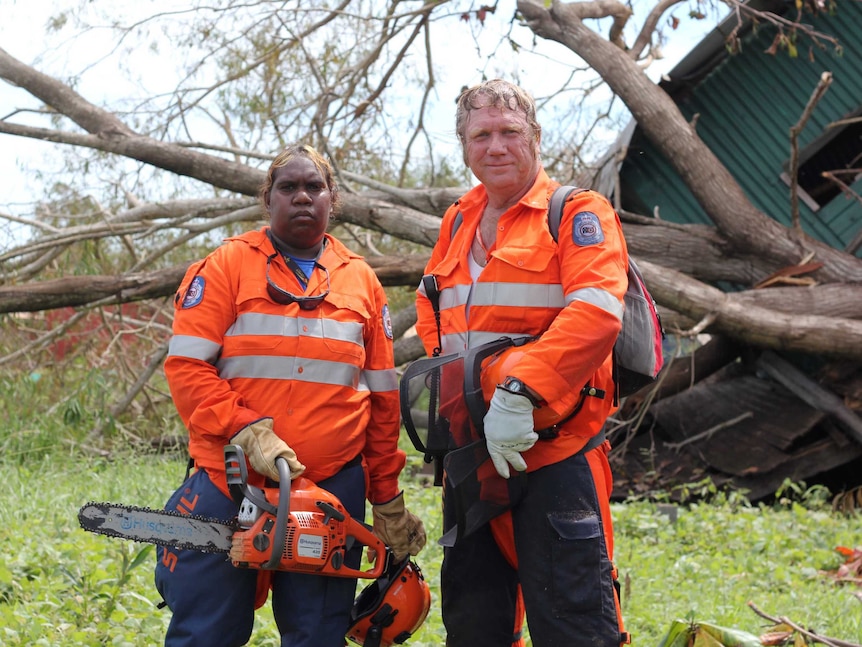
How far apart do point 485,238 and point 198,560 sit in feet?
4.72

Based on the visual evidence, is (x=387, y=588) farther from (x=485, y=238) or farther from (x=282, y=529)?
(x=485, y=238)

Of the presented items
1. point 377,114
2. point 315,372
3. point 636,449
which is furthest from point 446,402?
point 377,114

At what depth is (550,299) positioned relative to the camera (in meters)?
2.98

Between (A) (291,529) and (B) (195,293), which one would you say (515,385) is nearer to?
(A) (291,529)

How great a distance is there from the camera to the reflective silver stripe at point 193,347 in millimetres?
2961

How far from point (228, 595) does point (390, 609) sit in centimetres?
62

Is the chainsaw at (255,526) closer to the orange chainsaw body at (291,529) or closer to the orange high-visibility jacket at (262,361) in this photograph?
the orange chainsaw body at (291,529)

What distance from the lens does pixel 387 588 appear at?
128 inches

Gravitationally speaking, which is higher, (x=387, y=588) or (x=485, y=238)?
(x=485, y=238)

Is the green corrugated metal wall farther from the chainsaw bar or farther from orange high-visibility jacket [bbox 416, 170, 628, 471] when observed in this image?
the chainsaw bar

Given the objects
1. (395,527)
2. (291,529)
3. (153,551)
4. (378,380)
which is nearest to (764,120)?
(153,551)

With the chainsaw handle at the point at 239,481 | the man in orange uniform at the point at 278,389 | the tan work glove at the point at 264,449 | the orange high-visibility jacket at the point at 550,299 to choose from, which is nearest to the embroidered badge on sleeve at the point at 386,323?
the man in orange uniform at the point at 278,389

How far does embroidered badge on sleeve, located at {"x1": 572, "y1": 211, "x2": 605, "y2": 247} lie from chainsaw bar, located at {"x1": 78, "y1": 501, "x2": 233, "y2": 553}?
1.41m

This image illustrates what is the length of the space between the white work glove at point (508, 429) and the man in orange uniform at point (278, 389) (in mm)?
538
